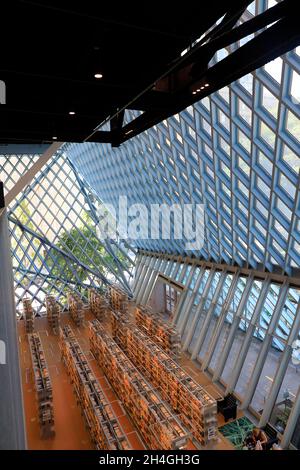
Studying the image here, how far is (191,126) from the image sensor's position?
14.4 m

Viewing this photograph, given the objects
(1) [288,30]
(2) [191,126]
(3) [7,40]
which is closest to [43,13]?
(3) [7,40]

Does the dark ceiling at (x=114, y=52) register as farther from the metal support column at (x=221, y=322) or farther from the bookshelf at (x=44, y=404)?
the metal support column at (x=221, y=322)

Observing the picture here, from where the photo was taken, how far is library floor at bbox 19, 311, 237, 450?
43.2ft

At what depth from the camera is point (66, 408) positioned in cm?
1562

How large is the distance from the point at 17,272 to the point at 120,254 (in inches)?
417

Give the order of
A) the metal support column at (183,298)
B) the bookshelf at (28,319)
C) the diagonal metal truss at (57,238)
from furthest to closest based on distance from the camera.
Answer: the diagonal metal truss at (57,238), the bookshelf at (28,319), the metal support column at (183,298)

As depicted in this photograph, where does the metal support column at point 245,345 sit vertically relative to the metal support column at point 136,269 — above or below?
above

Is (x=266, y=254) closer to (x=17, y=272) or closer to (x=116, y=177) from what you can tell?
(x=116, y=177)

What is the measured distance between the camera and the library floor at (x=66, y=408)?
13.2 m

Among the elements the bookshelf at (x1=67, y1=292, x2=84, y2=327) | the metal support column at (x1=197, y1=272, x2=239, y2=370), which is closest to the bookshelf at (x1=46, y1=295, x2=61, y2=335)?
the bookshelf at (x1=67, y1=292, x2=84, y2=327)

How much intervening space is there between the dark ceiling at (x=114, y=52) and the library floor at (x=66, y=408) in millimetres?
12804

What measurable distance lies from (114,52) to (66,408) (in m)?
16.2

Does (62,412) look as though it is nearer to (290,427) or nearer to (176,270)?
(290,427)

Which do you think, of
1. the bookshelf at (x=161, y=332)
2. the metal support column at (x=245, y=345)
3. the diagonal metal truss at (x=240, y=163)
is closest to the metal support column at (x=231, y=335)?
the metal support column at (x=245, y=345)
